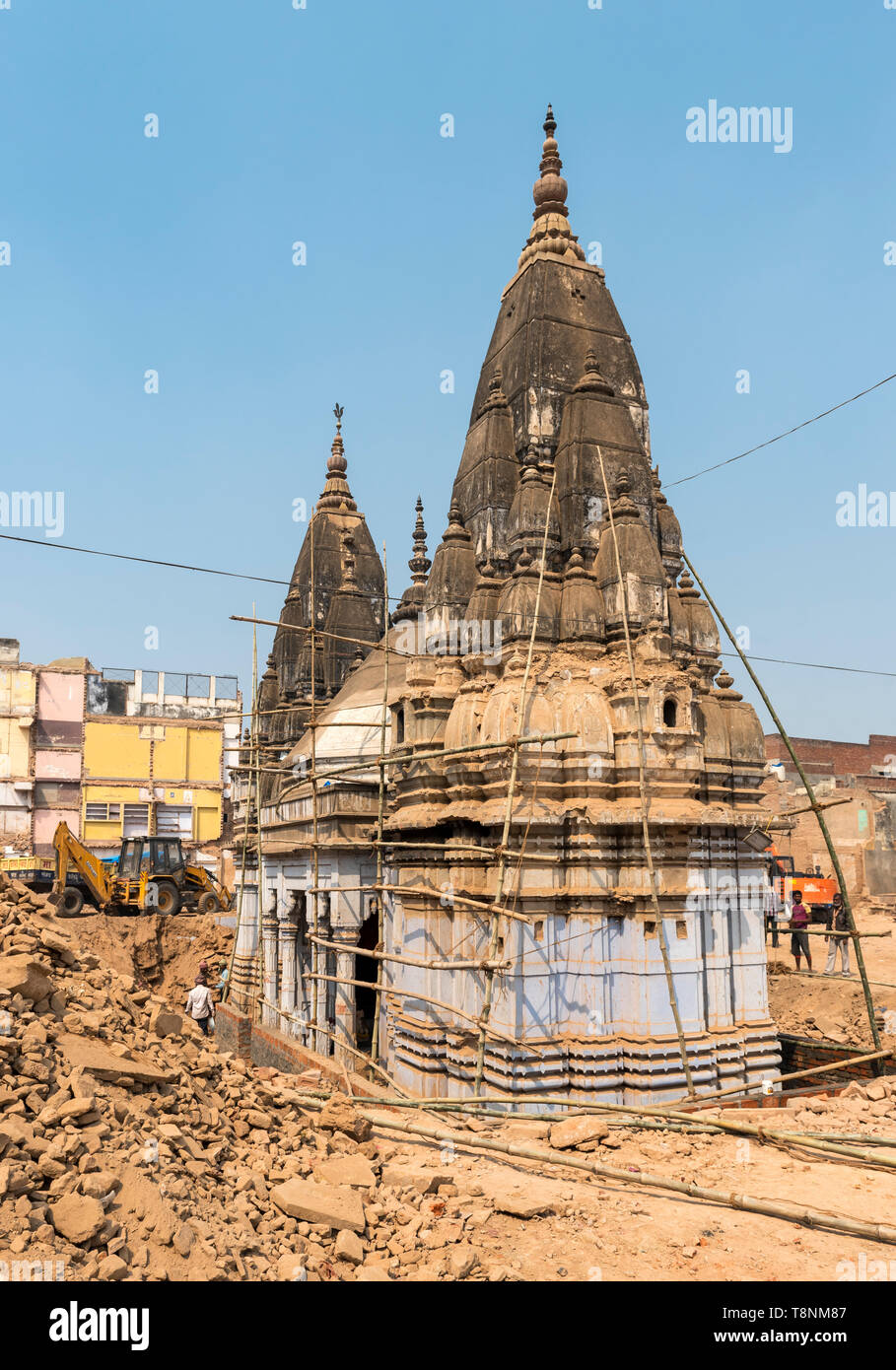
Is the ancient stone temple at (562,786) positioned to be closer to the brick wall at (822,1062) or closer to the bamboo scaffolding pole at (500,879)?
the bamboo scaffolding pole at (500,879)

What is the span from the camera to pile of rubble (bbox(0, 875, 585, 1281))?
5859 mm

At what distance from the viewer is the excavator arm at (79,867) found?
34250 mm

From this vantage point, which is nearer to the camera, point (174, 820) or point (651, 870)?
point (651, 870)

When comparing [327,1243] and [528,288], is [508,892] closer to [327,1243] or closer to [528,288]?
[327,1243]

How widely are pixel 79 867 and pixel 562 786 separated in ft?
85.2

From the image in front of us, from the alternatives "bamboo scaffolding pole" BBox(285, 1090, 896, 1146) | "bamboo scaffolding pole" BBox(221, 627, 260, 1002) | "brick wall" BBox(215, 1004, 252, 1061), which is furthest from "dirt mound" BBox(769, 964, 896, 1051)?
"bamboo scaffolding pole" BBox(221, 627, 260, 1002)

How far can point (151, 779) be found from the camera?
179ft

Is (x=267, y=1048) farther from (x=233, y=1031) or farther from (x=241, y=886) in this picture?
(x=241, y=886)

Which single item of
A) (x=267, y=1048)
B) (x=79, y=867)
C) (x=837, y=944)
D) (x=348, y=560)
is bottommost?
(x=267, y=1048)

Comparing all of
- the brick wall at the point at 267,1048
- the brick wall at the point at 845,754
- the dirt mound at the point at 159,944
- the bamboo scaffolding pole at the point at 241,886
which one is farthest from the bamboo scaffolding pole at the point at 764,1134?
the brick wall at the point at 845,754

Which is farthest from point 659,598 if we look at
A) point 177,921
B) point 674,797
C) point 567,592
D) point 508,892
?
point 177,921

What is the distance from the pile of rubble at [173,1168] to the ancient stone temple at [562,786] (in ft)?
12.6

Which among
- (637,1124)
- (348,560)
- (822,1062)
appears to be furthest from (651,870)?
(348,560)
